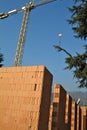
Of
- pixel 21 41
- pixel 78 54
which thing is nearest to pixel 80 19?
pixel 78 54

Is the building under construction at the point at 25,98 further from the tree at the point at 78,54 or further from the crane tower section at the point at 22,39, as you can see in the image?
the crane tower section at the point at 22,39

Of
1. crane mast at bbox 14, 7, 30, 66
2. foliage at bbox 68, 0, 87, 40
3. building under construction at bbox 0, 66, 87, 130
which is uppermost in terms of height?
crane mast at bbox 14, 7, 30, 66

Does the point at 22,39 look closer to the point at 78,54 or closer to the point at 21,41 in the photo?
the point at 21,41

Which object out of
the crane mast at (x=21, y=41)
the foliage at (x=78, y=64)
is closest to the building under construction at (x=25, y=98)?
the foliage at (x=78, y=64)

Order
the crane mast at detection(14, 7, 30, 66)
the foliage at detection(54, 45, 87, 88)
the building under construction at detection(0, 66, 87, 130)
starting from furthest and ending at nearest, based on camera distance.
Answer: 1. the crane mast at detection(14, 7, 30, 66)
2. the foliage at detection(54, 45, 87, 88)
3. the building under construction at detection(0, 66, 87, 130)

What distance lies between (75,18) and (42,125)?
871 cm

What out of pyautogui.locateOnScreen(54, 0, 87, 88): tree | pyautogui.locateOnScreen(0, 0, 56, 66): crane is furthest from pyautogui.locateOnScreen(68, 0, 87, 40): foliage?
pyautogui.locateOnScreen(0, 0, 56, 66): crane

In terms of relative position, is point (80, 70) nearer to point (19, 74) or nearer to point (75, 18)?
point (75, 18)

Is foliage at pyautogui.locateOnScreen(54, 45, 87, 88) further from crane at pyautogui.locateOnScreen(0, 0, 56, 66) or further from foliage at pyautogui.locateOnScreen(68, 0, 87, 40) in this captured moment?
crane at pyautogui.locateOnScreen(0, 0, 56, 66)

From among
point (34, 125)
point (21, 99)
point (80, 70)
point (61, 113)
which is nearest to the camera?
point (34, 125)

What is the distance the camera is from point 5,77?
49.7 feet

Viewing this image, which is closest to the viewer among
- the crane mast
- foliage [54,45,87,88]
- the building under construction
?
the building under construction

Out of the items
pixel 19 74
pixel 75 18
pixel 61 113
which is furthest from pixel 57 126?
pixel 75 18

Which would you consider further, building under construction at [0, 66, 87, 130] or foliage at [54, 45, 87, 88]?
foliage at [54, 45, 87, 88]
